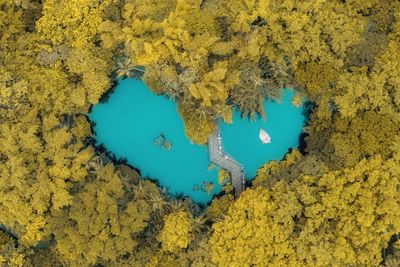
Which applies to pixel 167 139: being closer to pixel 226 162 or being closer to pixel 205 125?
pixel 205 125

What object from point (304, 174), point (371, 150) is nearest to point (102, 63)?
point (304, 174)

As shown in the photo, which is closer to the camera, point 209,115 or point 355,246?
point 355,246

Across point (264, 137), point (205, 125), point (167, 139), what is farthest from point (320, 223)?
point (167, 139)

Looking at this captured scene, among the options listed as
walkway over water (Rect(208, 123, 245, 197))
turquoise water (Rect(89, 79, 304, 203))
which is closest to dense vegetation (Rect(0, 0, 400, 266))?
walkway over water (Rect(208, 123, 245, 197))

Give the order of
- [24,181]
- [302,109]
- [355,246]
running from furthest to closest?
[302,109]
[24,181]
[355,246]

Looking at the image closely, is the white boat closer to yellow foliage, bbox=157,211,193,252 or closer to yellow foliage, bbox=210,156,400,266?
yellow foliage, bbox=210,156,400,266

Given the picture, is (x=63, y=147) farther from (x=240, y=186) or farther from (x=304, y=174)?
(x=304, y=174)
